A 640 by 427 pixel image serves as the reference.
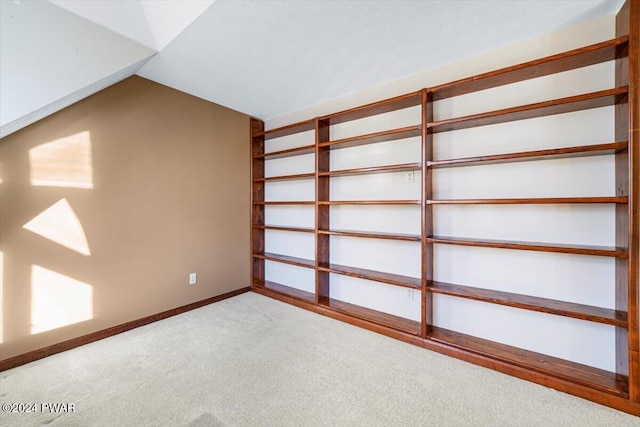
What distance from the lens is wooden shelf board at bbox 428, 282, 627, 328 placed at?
155 cm

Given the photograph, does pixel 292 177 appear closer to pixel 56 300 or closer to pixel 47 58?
pixel 47 58

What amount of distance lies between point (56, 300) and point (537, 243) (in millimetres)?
3627

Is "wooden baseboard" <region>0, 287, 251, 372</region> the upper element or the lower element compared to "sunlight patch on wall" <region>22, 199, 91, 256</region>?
lower

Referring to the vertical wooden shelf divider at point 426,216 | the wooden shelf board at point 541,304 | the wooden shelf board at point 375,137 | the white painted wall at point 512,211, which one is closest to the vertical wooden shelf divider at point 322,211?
the wooden shelf board at point 375,137

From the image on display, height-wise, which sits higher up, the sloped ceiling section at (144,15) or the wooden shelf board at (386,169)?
the sloped ceiling section at (144,15)

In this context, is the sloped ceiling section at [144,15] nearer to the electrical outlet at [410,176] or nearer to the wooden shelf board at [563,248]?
the electrical outlet at [410,176]

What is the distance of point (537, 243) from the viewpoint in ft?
6.20

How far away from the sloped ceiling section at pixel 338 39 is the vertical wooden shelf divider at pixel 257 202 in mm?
892

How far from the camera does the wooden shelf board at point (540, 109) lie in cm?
154

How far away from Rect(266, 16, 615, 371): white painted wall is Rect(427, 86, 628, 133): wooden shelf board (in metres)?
0.06

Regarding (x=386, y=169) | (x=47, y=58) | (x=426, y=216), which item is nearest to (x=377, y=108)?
(x=386, y=169)

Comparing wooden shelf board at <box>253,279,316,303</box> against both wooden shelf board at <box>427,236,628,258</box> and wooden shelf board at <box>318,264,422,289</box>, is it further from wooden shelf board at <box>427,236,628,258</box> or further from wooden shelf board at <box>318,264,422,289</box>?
wooden shelf board at <box>427,236,628,258</box>

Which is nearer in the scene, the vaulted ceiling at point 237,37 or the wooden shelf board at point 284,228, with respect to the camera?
the vaulted ceiling at point 237,37

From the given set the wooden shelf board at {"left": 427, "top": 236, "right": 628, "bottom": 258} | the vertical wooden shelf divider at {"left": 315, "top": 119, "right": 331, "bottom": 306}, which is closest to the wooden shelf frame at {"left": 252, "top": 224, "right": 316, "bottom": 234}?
the vertical wooden shelf divider at {"left": 315, "top": 119, "right": 331, "bottom": 306}
